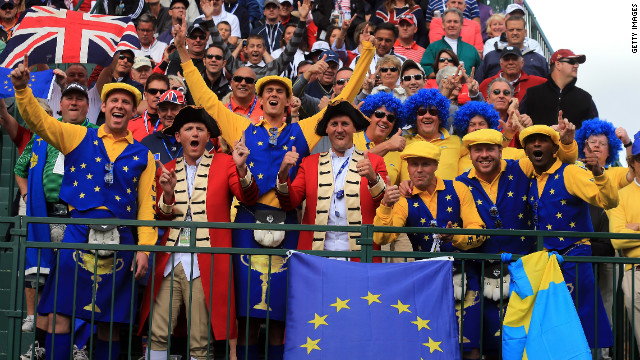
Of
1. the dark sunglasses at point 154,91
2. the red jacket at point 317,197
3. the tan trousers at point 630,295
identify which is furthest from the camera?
the dark sunglasses at point 154,91

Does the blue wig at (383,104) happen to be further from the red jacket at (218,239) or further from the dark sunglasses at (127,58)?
the dark sunglasses at (127,58)

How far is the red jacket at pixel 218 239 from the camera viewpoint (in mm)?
7820

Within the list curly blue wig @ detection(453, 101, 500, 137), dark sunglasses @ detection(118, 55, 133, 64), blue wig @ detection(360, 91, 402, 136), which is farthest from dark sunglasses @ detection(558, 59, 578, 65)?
dark sunglasses @ detection(118, 55, 133, 64)

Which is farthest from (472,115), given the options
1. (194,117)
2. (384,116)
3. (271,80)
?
(194,117)

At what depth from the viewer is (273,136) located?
8.55m

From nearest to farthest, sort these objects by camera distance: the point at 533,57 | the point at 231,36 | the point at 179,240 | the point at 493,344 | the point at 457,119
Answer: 1. the point at 493,344
2. the point at 179,240
3. the point at 457,119
4. the point at 533,57
5. the point at 231,36

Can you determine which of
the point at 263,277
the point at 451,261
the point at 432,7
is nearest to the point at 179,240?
the point at 263,277

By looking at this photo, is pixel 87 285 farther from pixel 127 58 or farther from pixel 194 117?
pixel 127 58

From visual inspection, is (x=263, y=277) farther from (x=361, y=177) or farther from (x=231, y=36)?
(x=231, y=36)

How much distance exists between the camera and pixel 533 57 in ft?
42.9

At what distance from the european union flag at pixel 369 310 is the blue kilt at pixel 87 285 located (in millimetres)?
1615

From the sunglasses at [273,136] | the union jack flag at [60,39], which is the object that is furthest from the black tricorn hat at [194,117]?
the union jack flag at [60,39]

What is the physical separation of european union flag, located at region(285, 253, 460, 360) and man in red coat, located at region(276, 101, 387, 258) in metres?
0.87

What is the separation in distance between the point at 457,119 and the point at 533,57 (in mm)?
4345
